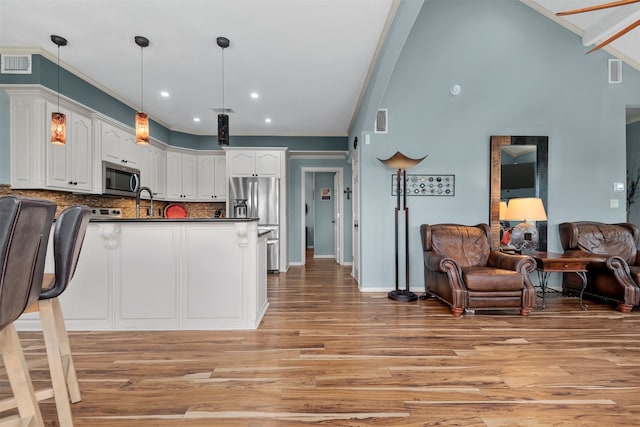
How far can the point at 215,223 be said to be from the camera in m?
2.91

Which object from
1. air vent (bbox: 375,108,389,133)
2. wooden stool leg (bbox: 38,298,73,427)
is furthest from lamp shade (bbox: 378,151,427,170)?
wooden stool leg (bbox: 38,298,73,427)

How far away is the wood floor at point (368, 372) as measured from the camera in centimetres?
168

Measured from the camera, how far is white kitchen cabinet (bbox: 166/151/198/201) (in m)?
5.96

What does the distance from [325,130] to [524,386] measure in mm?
5194

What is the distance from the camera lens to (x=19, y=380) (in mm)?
1252

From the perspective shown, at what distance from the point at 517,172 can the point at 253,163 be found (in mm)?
4321

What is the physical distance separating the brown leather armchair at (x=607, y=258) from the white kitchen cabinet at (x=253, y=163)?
461 cm

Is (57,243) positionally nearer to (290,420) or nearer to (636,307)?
(290,420)

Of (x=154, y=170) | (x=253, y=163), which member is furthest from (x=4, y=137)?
(x=253, y=163)

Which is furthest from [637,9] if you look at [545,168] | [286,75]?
[286,75]

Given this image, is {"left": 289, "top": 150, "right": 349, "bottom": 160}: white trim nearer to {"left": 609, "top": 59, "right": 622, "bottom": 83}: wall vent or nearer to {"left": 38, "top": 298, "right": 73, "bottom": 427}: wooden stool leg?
{"left": 609, "top": 59, "right": 622, "bottom": 83}: wall vent

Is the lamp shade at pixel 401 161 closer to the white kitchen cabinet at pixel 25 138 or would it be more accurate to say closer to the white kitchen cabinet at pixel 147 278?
the white kitchen cabinet at pixel 147 278

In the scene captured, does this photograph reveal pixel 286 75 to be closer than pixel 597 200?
Yes

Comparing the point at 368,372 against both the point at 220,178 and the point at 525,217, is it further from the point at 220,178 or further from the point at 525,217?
the point at 220,178
